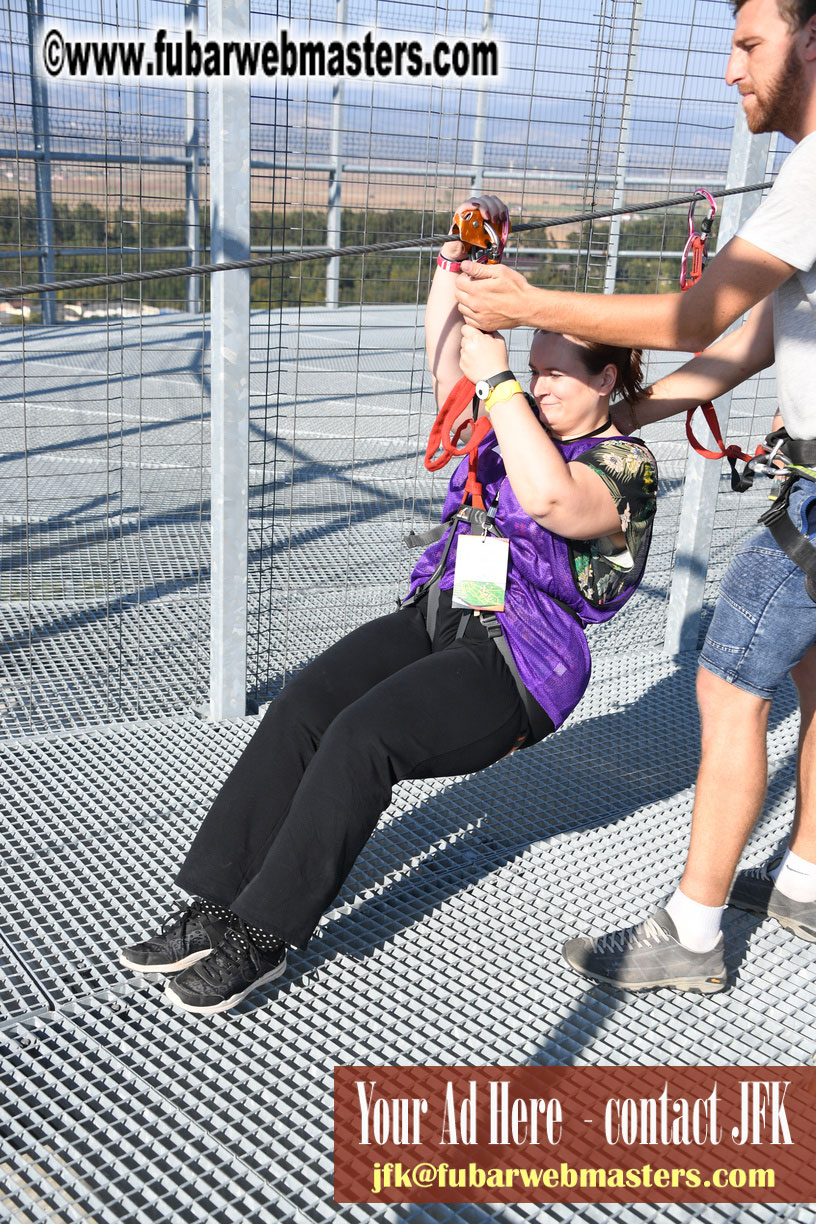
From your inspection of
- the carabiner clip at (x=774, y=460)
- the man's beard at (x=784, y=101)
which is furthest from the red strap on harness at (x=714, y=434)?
the man's beard at (x=784, y=101)

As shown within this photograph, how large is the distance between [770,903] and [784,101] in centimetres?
154

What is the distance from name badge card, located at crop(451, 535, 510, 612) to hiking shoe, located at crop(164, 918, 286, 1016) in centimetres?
71

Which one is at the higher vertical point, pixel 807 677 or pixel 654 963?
pixel 807 677

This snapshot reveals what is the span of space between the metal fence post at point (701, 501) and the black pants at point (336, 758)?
1633 millimetres

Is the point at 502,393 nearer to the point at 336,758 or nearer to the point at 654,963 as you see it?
the point at 336,758

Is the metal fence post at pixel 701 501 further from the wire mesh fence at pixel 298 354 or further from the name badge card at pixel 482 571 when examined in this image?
the name badge card at pixel 482 571

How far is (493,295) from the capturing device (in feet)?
6.07

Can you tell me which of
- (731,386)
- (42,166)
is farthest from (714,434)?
(42,166)

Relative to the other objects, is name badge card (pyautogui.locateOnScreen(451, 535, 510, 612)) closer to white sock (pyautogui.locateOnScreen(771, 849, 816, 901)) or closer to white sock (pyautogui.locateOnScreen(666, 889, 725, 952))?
white sock (pyautogui.locateOnScreen(666, 889, 725, 952))

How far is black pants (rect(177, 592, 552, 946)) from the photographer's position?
183 cm

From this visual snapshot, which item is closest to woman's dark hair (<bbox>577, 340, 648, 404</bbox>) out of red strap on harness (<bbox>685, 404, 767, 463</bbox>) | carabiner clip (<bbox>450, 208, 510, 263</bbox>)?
red strap on harness (<bbox>685, 404, 767, 463</bbox>)

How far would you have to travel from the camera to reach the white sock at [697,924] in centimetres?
206

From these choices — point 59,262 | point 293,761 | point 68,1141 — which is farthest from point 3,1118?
point 59,262

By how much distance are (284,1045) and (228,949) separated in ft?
0.61
